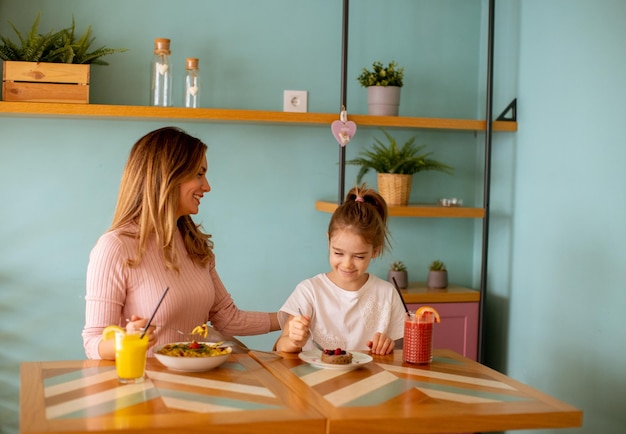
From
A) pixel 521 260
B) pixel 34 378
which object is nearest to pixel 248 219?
pixel 521 260

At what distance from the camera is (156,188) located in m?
2.37

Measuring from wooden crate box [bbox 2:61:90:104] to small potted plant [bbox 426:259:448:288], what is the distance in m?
1.63

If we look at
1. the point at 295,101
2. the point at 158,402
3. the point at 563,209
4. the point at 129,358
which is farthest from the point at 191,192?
the point at 563,209

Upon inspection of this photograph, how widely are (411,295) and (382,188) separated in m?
0.47

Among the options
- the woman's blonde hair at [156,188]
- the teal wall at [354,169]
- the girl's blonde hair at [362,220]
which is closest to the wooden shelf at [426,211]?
the teal wall at [354,169]

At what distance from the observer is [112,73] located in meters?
3.29

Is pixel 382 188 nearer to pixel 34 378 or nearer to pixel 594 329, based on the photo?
pixel 594 329

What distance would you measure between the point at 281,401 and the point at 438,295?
5.69 ft

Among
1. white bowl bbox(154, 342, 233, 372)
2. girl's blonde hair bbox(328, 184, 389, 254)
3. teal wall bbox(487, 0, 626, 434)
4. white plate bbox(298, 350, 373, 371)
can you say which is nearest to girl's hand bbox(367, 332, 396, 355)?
white plate bbox(298, 350, 373, 371)

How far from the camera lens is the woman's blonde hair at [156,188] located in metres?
2.35

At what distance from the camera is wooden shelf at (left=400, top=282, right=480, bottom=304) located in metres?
3.32

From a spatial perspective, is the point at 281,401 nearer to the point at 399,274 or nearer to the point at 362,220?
the point at 362,220

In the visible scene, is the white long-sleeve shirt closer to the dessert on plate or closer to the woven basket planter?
the dessert on plate

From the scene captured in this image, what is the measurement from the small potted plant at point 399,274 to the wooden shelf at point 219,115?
603mm
